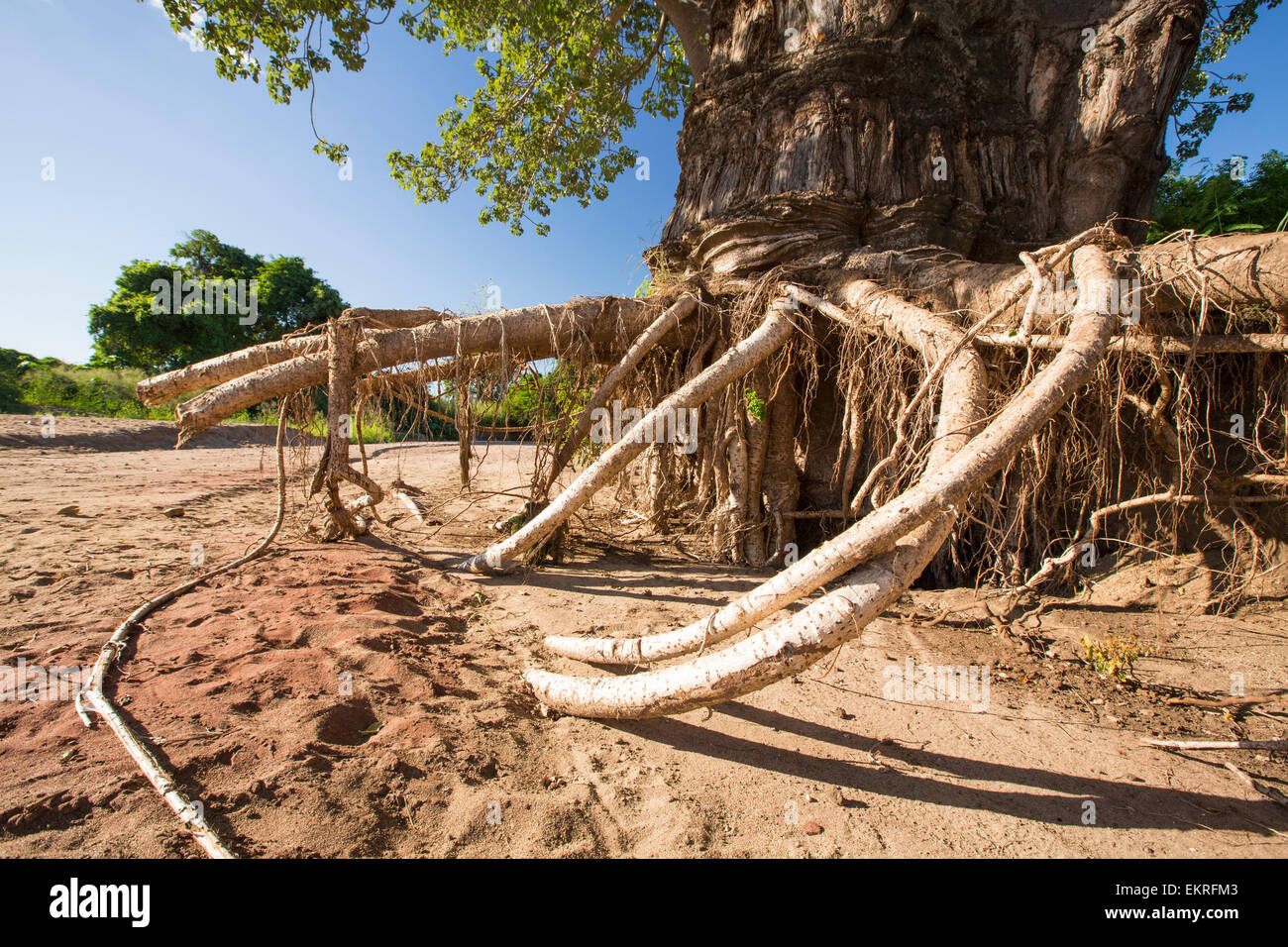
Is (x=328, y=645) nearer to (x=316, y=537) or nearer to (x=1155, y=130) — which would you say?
(x=316, y=537)

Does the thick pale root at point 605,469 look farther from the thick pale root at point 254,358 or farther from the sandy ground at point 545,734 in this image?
the thick pale root at point 254,358

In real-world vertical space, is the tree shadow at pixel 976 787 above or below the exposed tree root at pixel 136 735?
below

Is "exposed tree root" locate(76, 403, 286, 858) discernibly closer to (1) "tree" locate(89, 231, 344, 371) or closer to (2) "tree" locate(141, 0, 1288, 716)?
(2) "tree" locate(141, 0, 1288, 716)

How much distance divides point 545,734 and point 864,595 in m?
1.27

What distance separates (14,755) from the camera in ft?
5.09

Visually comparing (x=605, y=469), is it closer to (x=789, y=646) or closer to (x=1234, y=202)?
(x=789, y=646)

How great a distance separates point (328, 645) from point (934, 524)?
2430 mm

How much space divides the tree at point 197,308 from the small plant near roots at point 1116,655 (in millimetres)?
16406

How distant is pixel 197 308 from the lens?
58.5 ft

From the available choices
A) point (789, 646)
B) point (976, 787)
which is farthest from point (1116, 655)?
point (789, 646)

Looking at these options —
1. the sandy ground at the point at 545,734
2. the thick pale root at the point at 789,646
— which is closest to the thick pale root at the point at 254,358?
the sandy ground at the point at 545,734

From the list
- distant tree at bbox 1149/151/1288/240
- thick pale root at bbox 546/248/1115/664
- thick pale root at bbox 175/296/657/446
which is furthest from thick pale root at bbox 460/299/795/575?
distant tree at bbox 1149/151/1288/240

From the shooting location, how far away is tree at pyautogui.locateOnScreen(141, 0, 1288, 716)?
8.41 ft

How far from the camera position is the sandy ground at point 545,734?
5.03ft
